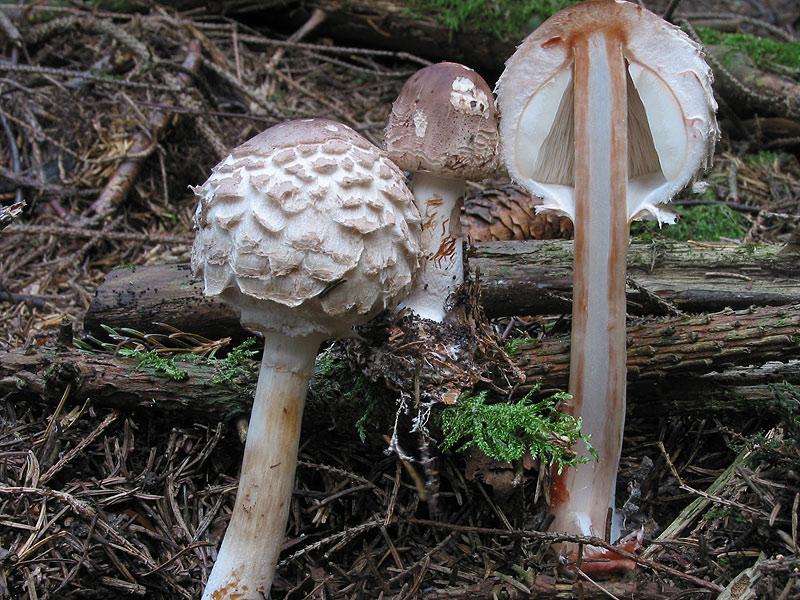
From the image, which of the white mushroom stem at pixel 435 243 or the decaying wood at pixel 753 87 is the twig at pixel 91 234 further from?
the decaying wood at pixel 753 87

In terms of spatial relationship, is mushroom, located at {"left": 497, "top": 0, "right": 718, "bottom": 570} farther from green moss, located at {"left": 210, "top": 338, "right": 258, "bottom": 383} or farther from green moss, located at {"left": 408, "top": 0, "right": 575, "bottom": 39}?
green moss, located at {"left": 408, "top": 0, "right": 575, "bottom": 39}

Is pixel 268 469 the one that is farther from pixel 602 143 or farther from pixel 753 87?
pixel 753 87

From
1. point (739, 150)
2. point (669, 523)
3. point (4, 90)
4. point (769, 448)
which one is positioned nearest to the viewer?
point (769, 448)

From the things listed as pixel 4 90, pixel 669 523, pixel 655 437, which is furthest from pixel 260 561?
pixel 4 90

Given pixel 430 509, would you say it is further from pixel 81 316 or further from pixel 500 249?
pixel 81 316

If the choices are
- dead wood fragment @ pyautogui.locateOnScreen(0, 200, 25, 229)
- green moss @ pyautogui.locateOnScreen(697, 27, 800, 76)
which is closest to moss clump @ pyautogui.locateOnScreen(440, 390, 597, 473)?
dead wood fragment @ pyautogui.locateOnScreen(0, 200, 25, 229)

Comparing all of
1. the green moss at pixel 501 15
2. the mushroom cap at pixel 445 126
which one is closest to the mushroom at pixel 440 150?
the mushroom cap at pixel 445 126
